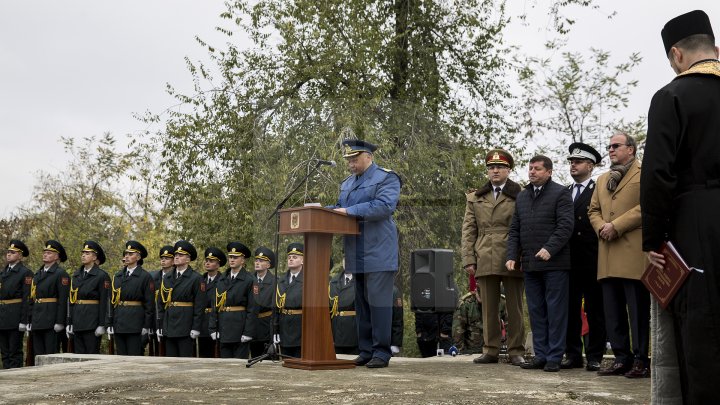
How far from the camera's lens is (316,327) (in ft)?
18.9

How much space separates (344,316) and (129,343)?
2.90m

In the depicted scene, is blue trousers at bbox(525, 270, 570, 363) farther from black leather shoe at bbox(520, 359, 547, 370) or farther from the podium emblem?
the podium emblem

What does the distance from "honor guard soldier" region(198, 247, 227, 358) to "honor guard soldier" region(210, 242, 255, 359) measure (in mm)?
141

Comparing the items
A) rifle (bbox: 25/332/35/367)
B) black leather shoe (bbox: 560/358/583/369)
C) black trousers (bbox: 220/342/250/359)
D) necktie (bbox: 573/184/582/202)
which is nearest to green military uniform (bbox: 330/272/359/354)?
black trousers (bbox: 220/342/250/359)

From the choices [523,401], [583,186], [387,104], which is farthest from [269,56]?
[523,401]

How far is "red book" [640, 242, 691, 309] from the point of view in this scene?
316 cm

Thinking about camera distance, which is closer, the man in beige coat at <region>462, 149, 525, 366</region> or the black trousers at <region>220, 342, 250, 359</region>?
the man in beige coat at <region>462, 149, 525, 366</region>

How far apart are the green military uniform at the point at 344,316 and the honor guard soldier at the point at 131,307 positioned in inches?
A: 94.3

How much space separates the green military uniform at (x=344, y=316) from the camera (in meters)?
9.02

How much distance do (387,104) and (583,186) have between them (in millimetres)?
8381

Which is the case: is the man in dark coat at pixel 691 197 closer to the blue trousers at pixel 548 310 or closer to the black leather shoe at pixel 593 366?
the blue trousers at pixel 548 310

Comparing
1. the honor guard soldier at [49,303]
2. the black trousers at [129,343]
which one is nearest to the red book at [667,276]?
the black trousers at [129,343]

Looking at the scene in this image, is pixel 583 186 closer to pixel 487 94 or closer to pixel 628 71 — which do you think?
pixel 487 94

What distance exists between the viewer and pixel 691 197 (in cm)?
318
